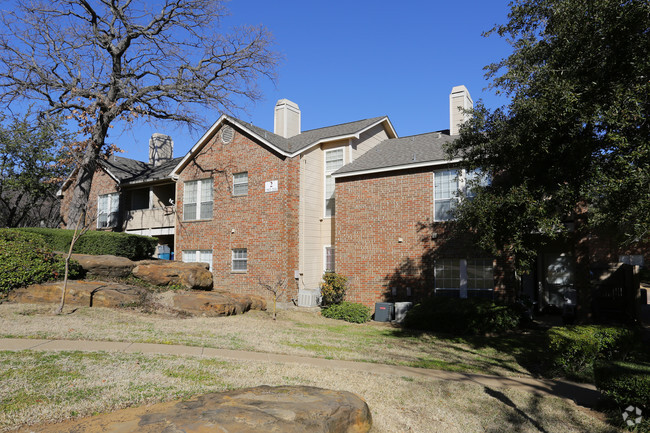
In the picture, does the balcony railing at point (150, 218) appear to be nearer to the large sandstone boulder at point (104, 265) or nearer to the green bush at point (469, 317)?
the large sandstone boulder at point (104, 265)

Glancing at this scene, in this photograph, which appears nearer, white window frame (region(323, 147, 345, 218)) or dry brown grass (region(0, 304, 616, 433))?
dry brown grass (region(0, 304, 616, 433))

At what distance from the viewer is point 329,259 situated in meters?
21.8

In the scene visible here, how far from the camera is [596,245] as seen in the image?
22.7 meters

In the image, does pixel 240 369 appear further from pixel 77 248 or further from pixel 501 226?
pixel 77 248

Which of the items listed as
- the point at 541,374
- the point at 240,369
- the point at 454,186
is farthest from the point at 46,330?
the point at 454,186

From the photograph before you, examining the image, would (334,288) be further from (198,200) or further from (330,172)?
(198,200)

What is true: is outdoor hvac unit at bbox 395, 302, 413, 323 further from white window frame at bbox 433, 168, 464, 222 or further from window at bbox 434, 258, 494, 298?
white window frame at bbox 433, 168, 464, 222

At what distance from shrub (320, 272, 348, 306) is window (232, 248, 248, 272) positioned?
4.39 m

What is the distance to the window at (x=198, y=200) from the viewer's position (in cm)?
2323

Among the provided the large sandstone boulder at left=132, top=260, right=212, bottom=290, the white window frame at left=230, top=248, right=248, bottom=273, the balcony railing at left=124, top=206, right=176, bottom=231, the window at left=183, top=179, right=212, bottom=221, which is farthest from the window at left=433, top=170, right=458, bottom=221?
the balcony railing at left=124, top=206, right=176, bottom=231

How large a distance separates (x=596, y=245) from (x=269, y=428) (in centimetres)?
2317

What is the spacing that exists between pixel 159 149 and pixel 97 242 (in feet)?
44.1

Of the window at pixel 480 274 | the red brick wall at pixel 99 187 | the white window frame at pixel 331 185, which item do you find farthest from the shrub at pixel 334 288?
the red brick wall at pixel 99 187

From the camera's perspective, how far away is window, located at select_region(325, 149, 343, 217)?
2192cm
